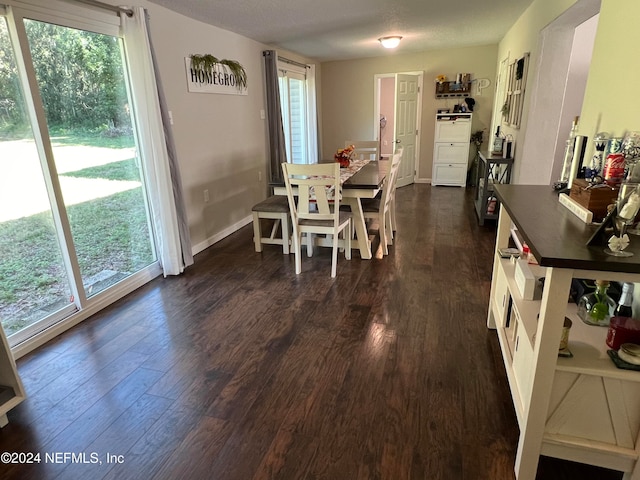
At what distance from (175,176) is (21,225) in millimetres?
1177

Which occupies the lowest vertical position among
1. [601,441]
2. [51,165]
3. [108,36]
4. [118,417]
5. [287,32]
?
[118,417]

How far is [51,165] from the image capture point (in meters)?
2.37

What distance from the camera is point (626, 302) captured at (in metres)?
1.44

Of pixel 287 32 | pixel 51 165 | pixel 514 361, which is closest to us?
pixel 514 361

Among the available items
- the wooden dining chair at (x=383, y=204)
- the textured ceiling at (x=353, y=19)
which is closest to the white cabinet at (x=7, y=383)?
the wooden dining chair at (x=383, y=204)

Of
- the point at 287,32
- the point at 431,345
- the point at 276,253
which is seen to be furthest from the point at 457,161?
the point at 431,345

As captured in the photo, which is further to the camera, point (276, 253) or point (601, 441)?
point (276, 253)

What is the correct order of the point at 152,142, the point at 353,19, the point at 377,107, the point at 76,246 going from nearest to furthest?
the point at 76,246
the point at 152,142
the point at 353,19
the point at 377,107

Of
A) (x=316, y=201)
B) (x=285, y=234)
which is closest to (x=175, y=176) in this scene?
(x=285, y=234)

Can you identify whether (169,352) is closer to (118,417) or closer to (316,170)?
(118,417)

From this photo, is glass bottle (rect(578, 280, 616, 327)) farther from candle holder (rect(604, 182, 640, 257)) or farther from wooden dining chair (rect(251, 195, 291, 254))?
wooden dining chair (rect(251, 195, 291, 254))

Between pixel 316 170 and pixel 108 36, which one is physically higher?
pixel 108 36

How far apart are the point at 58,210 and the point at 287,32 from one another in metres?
3.25

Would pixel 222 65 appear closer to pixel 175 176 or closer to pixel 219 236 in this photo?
pixel 175 176
